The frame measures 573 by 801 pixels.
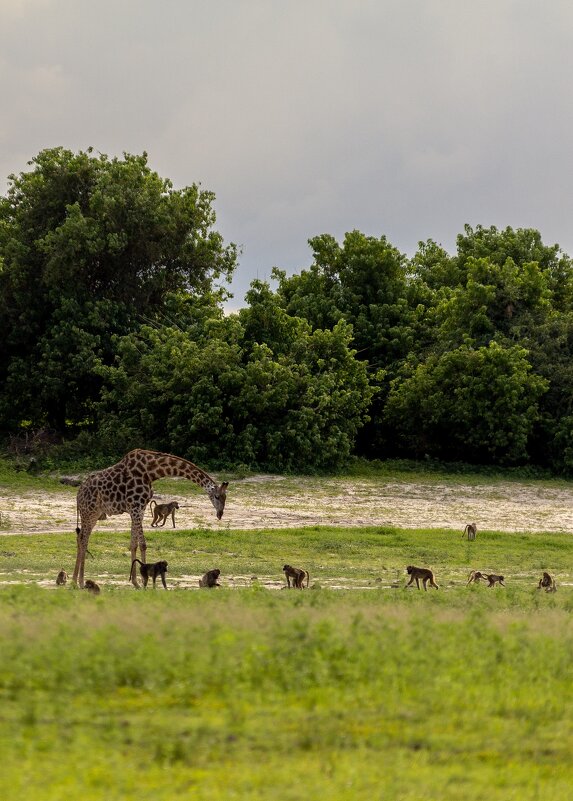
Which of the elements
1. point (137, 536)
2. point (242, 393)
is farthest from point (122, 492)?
point (242, 393)

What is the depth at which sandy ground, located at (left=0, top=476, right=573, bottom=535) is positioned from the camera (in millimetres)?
28484

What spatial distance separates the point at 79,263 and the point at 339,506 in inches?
572

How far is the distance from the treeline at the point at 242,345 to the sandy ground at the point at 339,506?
3.10 m

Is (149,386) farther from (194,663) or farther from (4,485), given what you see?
(194,663)

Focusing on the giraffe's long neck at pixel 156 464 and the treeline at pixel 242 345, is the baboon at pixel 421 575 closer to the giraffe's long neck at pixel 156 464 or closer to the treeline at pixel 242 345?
the giraffe's long neck at pixel 156 464

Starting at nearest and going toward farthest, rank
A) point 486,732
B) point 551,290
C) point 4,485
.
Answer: point 486,732, point 4,485, point 551,290

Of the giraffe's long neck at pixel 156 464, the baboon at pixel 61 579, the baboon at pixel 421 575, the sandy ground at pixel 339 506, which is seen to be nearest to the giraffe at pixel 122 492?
the giraffe's long neck at pixel 156 464

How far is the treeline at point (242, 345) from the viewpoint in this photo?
127 ft

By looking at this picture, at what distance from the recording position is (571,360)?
4359cm

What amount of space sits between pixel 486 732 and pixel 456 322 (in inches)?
1443

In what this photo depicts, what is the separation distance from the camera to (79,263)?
41.3 metres

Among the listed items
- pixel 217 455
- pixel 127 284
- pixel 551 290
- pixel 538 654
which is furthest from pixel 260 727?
pixel 551 290

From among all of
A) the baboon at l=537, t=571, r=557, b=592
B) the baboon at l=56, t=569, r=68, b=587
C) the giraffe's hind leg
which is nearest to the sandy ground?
the giraffe's hind leg

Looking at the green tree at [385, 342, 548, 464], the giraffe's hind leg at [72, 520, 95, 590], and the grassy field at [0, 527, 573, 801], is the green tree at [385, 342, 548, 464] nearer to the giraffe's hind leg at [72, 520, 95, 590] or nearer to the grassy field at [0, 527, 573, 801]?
the giraffe's hind leg at [72, 520, 95, 590]
